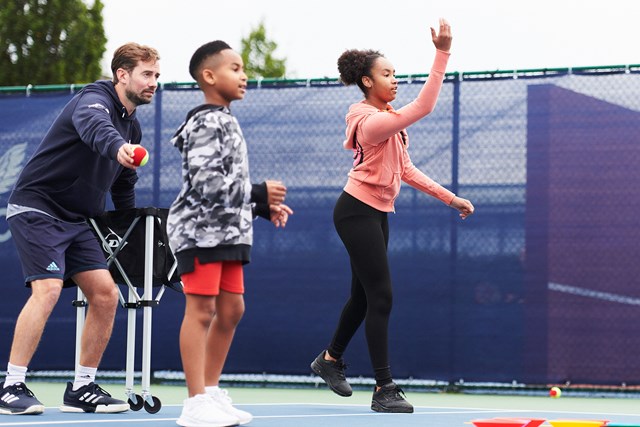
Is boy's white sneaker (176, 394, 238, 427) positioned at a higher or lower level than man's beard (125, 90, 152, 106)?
lower

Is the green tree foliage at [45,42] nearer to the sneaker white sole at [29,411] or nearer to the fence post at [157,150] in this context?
the fence post at [157,150]

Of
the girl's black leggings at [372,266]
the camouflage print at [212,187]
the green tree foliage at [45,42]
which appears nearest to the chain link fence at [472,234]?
the girl's black leggings at [372,266]

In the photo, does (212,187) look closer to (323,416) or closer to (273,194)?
(273,194)

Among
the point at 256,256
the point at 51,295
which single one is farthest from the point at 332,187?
the point at 51,295

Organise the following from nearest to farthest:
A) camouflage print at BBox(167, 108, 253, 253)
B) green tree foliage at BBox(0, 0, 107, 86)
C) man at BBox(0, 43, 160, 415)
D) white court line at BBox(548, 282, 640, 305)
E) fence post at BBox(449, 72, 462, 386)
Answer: camouflage print at BBox(167, 108, 253, 253), man at BBox(0, 43, 160, 415), white court line at BBox(548, 282, 640, 305), fence post at BBox(449, 72, 462, 386), green tree foliage at BBox(0, 0, 107, 86)

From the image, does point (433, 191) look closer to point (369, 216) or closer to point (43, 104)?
point (369, 216)

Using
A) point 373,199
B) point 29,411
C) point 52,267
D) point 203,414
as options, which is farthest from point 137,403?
point 373,199

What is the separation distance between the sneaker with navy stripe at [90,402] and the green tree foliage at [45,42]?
43.6 feet

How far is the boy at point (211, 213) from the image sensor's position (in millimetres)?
3965

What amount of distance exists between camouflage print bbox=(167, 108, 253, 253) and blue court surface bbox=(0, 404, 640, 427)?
2.80ft

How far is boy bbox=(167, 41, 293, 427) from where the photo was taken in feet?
Answer: 13.0

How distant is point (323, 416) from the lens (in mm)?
4949

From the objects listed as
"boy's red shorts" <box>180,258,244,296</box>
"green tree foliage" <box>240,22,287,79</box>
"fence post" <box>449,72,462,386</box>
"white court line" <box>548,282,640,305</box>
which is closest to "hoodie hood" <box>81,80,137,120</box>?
"boy's red shorts" <box>180,258,244,296</box>

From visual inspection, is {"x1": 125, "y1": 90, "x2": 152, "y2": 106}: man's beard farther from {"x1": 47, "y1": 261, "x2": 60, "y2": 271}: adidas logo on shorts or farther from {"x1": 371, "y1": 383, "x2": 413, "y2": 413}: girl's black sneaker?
{"x1": 371, "y1": 383, "x2": 413, "y2": 413}: girl's black sneaker
